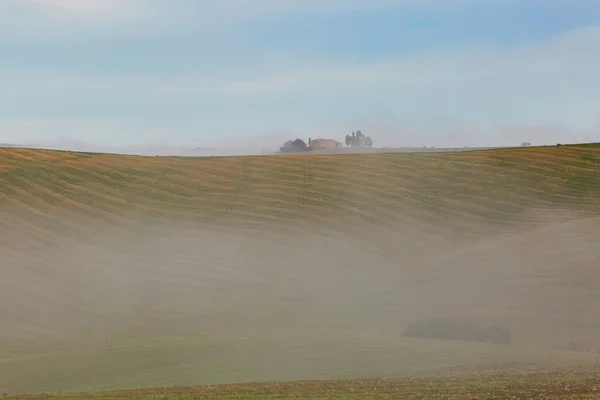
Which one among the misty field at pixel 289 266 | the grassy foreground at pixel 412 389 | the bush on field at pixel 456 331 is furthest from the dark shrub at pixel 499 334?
the grassy foreground at pixel 412 389

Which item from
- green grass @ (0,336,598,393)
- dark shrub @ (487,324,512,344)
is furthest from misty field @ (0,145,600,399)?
dark shrub @ (487,324,512,344)

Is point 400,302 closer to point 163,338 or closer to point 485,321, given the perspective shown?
point 485,321

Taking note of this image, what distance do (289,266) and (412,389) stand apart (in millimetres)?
Answer: 46636

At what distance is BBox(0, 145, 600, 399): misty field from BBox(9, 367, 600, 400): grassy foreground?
377mm

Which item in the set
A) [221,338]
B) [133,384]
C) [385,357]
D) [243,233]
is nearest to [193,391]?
[133,384]

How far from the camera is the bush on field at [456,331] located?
62094 millimetres

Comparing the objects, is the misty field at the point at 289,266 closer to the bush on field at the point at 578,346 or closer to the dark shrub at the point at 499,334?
the bush on field at the point at 578,346

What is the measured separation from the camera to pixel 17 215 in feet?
299

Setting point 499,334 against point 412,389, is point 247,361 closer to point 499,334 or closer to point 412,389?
point 412,389

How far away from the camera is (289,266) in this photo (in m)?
85.4

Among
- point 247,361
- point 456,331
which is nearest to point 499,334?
point 456,331

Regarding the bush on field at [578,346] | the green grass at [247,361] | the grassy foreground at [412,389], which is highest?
the grassy foreground at [412,389]

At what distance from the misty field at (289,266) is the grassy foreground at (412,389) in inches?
14.8

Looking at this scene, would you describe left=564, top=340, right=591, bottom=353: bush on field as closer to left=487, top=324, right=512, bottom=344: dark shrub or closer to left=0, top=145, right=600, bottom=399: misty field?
left=0, top=145, right=600, bottom=399: misty field
